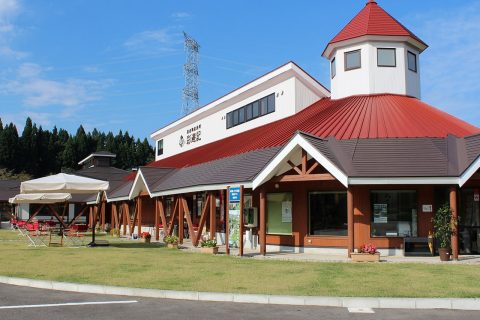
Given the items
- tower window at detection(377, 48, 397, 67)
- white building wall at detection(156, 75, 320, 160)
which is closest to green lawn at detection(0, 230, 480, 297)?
tower window at detection(377, 48, 397, 67)

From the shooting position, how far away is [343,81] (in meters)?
24.6

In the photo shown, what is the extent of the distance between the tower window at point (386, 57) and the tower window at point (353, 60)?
2.89 ft

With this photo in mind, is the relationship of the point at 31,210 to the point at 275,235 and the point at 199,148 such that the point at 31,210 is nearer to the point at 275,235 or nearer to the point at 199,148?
the point at 199,148

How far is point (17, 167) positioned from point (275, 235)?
275 feet

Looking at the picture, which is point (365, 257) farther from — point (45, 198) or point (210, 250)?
point (45, 198)

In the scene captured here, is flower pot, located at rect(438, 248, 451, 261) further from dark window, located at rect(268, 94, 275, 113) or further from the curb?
dark window, located at rect(268, 94, 275, 113)

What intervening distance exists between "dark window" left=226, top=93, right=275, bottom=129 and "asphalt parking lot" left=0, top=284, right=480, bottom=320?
1995 centimetres

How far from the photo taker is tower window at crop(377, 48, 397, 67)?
23781mm

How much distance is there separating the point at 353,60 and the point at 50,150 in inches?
3405

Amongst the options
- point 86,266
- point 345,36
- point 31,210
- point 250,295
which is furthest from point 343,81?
point 31,210

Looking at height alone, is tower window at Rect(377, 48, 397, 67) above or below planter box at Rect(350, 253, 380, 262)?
above

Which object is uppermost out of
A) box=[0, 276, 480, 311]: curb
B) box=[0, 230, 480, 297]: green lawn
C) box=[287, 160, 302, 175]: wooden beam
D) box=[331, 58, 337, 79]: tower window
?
box=[331, 58, 337, 79]: tower window

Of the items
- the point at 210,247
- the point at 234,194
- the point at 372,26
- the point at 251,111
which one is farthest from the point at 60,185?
the point at 372,26

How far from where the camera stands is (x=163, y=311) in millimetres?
8562
